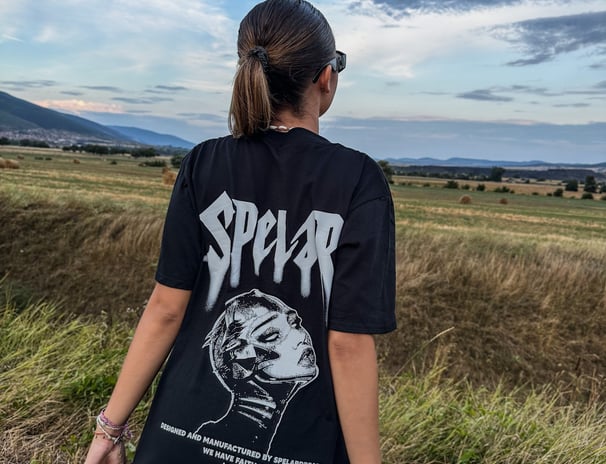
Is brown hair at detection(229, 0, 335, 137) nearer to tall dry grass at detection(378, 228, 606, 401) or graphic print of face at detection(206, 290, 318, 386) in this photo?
graphic print of face at detection(206, 290, 318, 386)

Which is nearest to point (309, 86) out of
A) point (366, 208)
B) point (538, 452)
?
point (366, 208)

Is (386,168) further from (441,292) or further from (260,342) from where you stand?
(260,342)

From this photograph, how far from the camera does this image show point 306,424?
1.41 m

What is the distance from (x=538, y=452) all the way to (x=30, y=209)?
40.5 feet

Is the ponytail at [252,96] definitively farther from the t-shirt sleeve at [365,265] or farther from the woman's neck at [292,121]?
the t-shirt sleeve at [365,265]

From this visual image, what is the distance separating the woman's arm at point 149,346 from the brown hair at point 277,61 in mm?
493

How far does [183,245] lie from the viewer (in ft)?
4.99

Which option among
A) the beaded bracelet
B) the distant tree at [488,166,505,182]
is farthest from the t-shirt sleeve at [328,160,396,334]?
the distant tree at [488,166,505,182]

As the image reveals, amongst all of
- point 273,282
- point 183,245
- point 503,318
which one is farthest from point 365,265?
point 503,318

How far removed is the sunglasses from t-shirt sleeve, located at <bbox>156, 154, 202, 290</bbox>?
43 centimetres

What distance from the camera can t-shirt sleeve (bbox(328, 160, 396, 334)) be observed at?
1.37 meters

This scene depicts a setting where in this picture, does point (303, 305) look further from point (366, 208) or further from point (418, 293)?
point (418, 293)

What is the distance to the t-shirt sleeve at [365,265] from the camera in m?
1.37

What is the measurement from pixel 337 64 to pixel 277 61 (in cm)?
21
